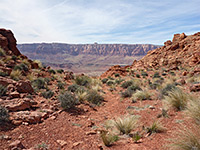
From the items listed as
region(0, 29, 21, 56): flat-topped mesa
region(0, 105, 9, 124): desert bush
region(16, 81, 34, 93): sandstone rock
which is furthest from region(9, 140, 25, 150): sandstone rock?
region(0, 29, 21, 56): flat-topped mesa

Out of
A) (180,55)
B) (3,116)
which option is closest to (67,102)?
(3,116)

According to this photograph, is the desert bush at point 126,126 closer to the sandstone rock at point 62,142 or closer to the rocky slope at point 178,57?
the sandstone rock at point 62,142

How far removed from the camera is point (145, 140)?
128 inches

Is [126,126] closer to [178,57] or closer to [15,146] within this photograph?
[15,146]

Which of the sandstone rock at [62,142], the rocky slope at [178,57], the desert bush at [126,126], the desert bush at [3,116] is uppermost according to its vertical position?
the rocky slope at [178,57]

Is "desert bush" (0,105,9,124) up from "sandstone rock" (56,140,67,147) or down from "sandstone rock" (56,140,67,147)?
up

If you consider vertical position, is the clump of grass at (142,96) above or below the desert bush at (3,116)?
below

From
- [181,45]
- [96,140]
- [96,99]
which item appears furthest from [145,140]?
[181,45]

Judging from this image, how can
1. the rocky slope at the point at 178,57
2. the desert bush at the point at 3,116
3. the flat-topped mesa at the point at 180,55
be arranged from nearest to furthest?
the desert bush at the point at 3,116, the rocky slope at the point at 178,57, the flat-topped mesa at the point at 180,55

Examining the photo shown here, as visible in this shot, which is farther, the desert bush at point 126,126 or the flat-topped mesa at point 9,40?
the flat-topped mesa at point 9,40

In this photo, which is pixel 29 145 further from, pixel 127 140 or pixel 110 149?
pixel 127 140

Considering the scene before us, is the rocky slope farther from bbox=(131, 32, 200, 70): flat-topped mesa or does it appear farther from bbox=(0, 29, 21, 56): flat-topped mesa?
bbox=(0, 29, 21, 56): flat-topped mesa

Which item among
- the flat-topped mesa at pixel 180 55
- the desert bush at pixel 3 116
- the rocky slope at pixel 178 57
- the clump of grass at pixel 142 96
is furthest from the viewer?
the flat-topped mesa at pixel 180 55

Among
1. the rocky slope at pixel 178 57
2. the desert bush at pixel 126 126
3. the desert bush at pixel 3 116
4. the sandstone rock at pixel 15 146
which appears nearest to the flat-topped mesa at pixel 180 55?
the rocky slope at pixel 178 57
